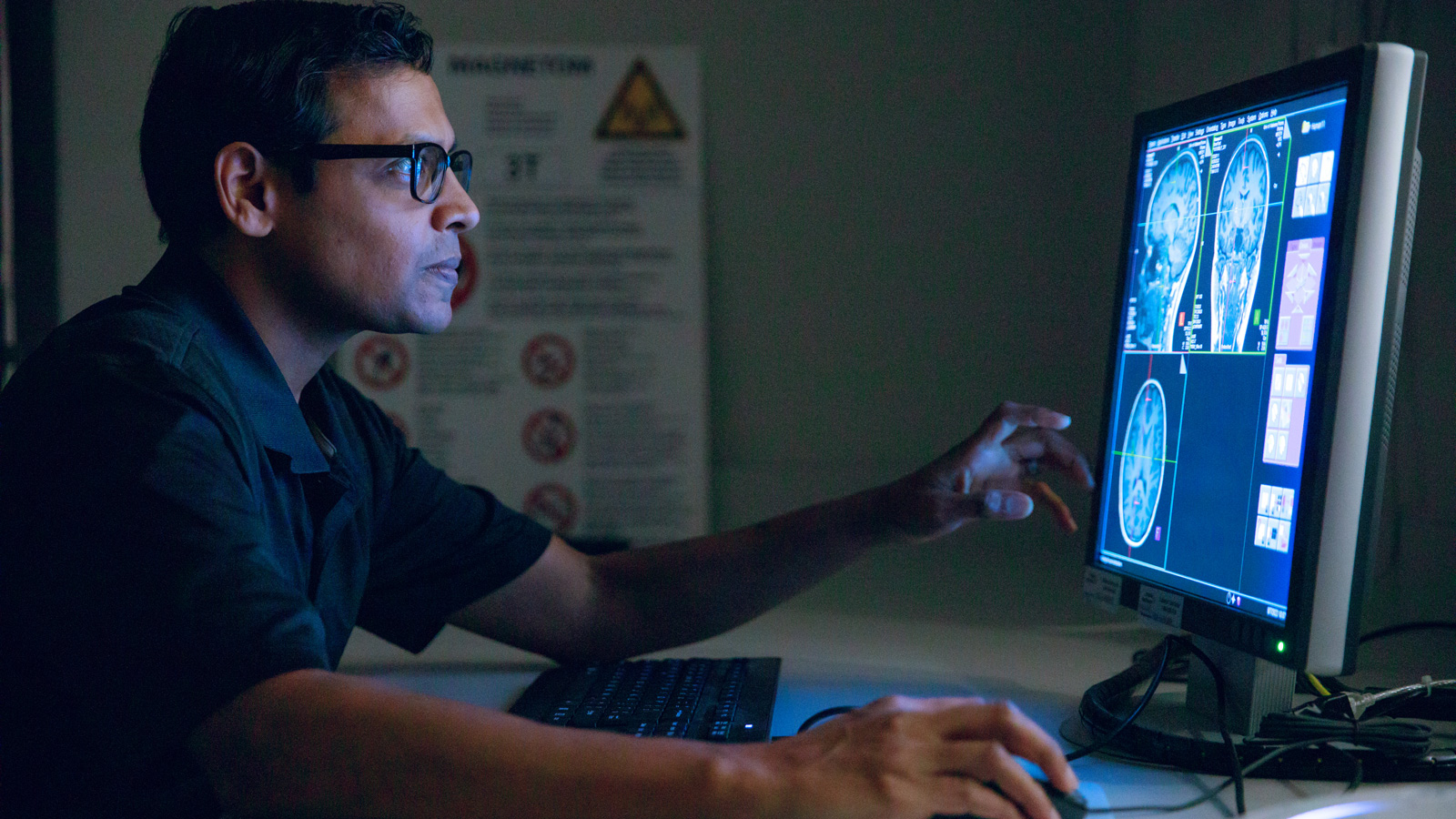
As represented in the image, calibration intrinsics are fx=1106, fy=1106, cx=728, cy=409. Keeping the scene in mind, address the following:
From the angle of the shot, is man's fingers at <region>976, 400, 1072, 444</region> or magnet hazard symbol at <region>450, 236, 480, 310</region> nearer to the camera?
man's fingers at <region>976, 400, 1072, 444</region>

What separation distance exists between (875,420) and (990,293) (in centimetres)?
30

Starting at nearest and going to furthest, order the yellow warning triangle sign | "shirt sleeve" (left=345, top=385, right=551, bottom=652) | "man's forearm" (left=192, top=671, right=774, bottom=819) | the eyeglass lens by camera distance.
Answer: "man's forearm" (left=192, top=671, right=774, bottom=819)
the eyeglass lens
"shirt sleeve" (left=345, top=385, right=551, bottom=652)
the yellow warning triangle sign

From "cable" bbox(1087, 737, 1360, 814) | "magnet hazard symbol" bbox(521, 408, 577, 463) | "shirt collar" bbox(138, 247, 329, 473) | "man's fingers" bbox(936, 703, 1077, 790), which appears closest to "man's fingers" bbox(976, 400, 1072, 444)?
"cable" bbox(1087, 737, 1360, 814)

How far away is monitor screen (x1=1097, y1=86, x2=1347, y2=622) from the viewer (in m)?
0.77

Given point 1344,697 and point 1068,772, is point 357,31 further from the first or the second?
point 1344,697

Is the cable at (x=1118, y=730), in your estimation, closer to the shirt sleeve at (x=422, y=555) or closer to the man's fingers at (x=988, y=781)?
the man's fingers at (x=988, y=781)

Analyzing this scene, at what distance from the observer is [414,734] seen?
59cm

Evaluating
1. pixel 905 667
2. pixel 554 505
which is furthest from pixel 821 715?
pixel 554 505

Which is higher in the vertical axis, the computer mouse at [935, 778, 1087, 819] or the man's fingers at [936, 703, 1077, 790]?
the man's fingers at [936, 703, 1077, 790]

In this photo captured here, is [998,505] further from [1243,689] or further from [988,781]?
[988,781]

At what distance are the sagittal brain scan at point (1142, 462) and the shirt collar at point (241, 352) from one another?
69 cm

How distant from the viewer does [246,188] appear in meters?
1.00

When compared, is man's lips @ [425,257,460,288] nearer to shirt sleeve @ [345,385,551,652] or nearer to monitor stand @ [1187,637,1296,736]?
shirt sleeve @ [345,385,551,652]

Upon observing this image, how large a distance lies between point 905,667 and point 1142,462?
0.33 m
